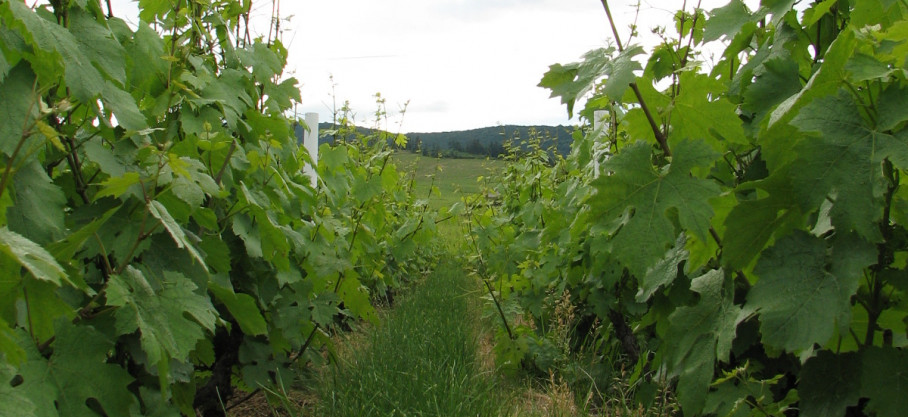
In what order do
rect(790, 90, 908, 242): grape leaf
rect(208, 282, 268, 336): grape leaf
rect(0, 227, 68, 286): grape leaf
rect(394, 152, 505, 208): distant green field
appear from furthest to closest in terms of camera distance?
rect(394, 152, 505, 208): distant green field → rect(208, 282, 268, 336): grape leaf → rect(790, 90, 908, 242): grape leaf → rect(0, 227, 68, 286): grape leaf

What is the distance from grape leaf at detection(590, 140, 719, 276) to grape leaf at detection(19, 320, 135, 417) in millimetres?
1107

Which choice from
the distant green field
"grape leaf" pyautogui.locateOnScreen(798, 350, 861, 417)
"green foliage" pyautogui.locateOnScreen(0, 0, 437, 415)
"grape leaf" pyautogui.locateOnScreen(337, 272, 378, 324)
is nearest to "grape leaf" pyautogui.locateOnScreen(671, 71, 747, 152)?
"grape leaf" pyautogui.locateOnScreen(798, 350, 861, 417)

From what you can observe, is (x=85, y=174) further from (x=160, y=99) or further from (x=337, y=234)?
(x=337, y=234)

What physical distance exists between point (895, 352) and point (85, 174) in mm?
2032

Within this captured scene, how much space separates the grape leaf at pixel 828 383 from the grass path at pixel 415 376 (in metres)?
1.32

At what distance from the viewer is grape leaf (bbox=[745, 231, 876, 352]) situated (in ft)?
3.43

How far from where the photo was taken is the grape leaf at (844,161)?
102cm

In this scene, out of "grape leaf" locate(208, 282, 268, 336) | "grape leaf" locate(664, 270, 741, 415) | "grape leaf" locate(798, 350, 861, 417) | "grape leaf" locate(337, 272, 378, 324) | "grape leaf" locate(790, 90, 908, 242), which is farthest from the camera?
"grape leaf" locate(337, 272, 378, 324)

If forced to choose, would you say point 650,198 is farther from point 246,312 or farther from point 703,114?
point 246,312

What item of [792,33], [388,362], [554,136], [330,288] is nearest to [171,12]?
[330,288]

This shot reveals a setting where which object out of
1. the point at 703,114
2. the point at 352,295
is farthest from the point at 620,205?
the point at 352,295

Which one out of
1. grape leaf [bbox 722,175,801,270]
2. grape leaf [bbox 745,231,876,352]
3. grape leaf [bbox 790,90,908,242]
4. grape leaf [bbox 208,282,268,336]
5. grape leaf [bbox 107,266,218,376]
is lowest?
grape leaf [bbox 208,282,268,336]

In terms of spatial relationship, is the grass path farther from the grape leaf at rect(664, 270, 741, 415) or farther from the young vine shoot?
the grape leaf at rect(664, 270, 741, 415)

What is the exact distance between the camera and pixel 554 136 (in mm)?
6008
